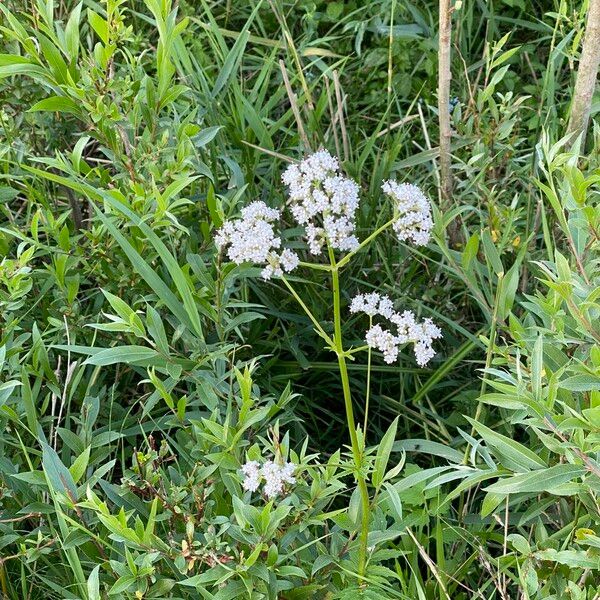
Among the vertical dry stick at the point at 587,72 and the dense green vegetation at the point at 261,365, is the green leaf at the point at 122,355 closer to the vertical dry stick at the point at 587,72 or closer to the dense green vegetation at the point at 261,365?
the dense green vegetation at the point at 261,365

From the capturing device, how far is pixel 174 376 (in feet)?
5.09

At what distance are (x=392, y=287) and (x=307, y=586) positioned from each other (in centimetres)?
79

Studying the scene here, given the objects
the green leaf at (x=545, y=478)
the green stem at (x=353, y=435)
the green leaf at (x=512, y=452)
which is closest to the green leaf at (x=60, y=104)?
the green stem at (x=353, y=435)

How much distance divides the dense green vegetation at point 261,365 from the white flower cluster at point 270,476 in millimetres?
17

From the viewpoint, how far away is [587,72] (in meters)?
1.92

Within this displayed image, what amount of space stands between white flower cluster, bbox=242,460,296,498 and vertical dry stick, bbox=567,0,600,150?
3.06 ft

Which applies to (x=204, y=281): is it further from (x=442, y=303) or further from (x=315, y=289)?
(x=442, y=303)

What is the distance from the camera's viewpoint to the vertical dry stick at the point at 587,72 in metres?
1.85

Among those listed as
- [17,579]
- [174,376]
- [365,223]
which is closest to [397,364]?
[365,223]

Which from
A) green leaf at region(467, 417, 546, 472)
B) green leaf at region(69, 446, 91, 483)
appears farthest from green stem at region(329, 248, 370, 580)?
green leaf at region(69, 446, 91, 483)

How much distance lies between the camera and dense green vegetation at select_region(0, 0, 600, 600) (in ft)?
4.69

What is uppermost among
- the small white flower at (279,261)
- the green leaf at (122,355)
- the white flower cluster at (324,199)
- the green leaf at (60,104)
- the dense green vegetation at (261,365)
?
the green leaf at (60,104)

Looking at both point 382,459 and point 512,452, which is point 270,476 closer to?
point 382,459

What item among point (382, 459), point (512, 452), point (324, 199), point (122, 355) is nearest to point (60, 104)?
point (122, 355)
